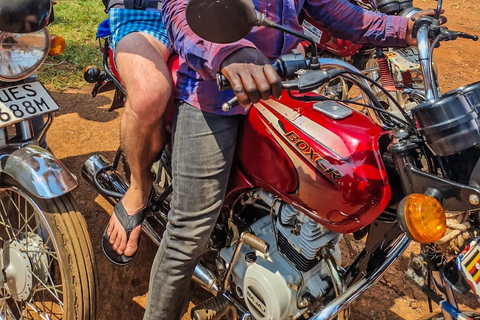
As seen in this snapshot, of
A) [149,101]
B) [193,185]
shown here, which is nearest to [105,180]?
[149,101]

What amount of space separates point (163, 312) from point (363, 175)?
3.26 feet

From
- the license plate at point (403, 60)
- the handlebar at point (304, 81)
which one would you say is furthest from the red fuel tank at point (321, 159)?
the license plate at point (403, 60)

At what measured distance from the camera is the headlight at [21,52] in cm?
193

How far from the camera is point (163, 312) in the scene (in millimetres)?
1820

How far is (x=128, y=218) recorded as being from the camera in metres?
2.03

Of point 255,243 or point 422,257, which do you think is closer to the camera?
point 422,257

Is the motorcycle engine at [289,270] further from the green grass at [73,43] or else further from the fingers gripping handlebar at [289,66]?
the green grass at [73,43]

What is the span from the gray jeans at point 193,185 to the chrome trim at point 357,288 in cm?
51

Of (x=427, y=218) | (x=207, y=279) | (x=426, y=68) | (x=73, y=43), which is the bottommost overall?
(x=73, y=43)

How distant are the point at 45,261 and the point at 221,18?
1595 millimetres

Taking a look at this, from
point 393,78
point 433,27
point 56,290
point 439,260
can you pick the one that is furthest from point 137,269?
point 393,78

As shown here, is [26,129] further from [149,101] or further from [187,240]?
[187,240]

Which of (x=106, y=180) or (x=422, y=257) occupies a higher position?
(x=422, y=257)

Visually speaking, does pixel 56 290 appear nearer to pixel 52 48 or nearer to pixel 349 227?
pixel 52 48
